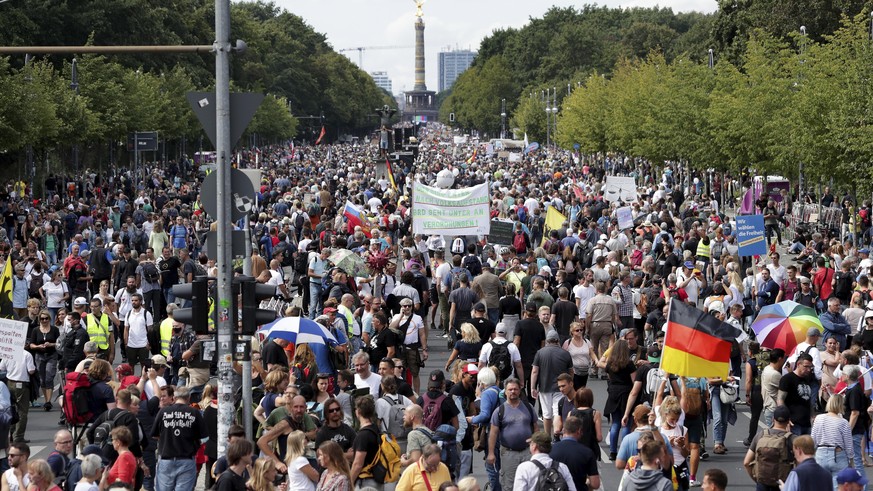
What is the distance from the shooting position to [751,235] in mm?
26031

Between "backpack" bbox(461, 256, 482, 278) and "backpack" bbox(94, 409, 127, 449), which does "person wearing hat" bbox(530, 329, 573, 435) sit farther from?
"backpack" bbox(461, 256, 482, 278)

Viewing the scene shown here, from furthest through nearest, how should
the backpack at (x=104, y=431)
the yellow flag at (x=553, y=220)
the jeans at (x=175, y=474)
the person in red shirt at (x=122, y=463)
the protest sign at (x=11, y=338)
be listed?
the yellow flag at (x=553, y=220) < the protest sign at (x=11, y=338) < the jeans at (x=175, y=474) < the backpack at (x=104, y=431) < the person in red shirt at (x=122, y=463)

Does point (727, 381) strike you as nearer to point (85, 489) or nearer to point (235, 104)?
point (235, 104)

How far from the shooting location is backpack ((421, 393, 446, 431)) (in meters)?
12.7

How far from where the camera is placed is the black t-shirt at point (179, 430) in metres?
12.1

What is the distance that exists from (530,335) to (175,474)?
222 inches

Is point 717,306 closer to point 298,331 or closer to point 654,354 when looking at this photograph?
point 654,354

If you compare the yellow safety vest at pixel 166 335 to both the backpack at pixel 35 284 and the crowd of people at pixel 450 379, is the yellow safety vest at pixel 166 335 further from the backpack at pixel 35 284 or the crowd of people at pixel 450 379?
the backpack at pixel 35 284

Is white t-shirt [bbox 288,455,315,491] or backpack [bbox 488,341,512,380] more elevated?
backpack [bbox 488,341,512,380]

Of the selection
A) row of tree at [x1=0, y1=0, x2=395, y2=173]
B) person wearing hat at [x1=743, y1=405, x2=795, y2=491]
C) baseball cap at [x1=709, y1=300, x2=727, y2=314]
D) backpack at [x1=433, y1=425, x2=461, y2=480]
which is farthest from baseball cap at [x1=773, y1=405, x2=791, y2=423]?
row of tree at [x1=0, y1=0, x2=395, y2=173]

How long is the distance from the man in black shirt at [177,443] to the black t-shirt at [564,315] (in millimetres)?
7521

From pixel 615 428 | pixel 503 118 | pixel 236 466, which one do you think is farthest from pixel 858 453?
pixel 503 118

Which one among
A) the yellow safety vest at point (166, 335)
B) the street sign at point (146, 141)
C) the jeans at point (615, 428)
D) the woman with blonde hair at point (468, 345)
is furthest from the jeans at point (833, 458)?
the street sign at point (146, 141)

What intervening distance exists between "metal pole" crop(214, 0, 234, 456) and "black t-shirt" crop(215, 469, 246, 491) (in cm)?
167
